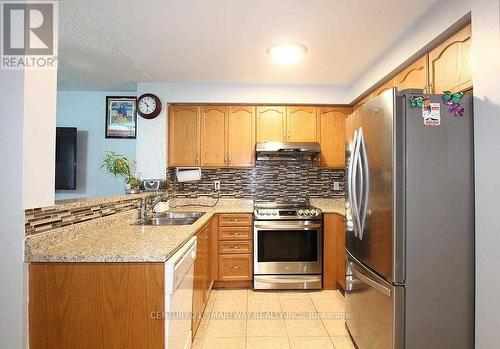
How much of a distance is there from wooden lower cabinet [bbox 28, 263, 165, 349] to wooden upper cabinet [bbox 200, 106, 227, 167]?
6.71 feet

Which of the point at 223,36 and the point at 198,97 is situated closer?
the point at 223,36

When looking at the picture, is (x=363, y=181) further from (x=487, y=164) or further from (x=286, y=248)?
(x=286, y=248)

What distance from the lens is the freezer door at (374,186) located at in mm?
1332

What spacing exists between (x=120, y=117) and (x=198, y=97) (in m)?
1.23

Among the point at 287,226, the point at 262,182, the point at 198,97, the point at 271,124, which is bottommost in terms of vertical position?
the point at 287,226

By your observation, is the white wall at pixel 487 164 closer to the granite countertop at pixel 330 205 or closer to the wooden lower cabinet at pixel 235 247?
the granite countertop at pixel 330 205

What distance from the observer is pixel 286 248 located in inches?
107

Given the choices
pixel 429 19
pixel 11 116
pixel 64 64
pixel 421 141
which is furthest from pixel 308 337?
pixel 64 64

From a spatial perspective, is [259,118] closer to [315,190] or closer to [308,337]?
[315,190]

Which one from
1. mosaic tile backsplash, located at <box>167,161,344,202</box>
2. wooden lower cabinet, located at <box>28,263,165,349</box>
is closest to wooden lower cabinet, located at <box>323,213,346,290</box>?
mosaic tile backsplash, located at <box>167,161,344,202</box>

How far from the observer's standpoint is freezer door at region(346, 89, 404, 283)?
133 centimetres

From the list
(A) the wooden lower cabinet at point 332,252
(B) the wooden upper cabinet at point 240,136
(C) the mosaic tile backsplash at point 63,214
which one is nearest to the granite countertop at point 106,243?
(C) the mosaic tile backsplash at point 63,214

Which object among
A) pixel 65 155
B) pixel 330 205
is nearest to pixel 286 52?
pixel 330 205

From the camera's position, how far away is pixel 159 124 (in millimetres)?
3047
